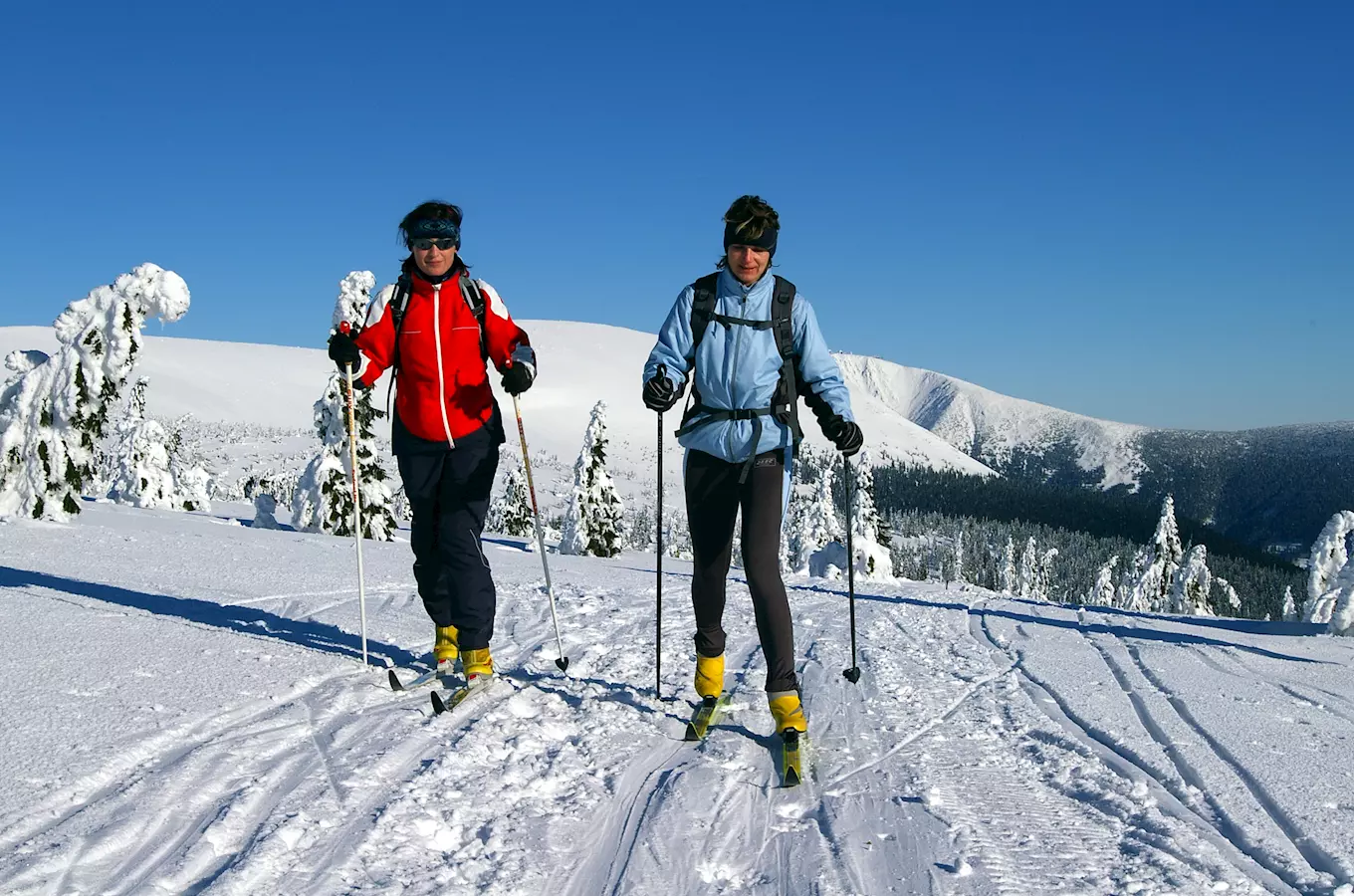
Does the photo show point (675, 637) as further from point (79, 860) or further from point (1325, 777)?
point (79, 860)

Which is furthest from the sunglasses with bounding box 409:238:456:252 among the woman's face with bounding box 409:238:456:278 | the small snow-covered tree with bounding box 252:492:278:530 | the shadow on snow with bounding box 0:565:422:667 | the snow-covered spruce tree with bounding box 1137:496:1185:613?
the snow-covered spruce tree with bounding box 1137:496:1185:613

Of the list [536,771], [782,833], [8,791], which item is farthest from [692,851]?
[8,791]

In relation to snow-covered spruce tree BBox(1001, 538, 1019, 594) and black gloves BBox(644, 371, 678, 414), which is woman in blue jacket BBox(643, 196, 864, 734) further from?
snow-covered spruce tree BBox(1001, 538, 1019, 594)

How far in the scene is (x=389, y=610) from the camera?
25.7 feet

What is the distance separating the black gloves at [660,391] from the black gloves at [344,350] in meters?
1.61

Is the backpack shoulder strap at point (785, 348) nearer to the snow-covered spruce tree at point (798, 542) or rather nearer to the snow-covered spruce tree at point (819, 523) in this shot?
the snow-covered spruce tree at point (798, 542)

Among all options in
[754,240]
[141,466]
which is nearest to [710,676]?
[754,240]

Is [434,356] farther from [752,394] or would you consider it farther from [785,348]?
[785,348]

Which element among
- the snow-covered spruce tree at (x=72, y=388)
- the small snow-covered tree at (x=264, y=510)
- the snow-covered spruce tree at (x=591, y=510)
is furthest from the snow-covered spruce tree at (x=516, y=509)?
the snow-covered spruce tree at (x=72, y=388)

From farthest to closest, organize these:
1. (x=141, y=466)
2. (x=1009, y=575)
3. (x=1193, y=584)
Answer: (x=1009, y=575) < (x=1193, y=584) < (x=141, y=466)

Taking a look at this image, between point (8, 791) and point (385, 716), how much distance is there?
5.17 feet

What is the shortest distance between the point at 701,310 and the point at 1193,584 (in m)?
51.1

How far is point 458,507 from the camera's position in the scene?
A: 16.2ft

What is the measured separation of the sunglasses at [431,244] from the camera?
15.7 feet
